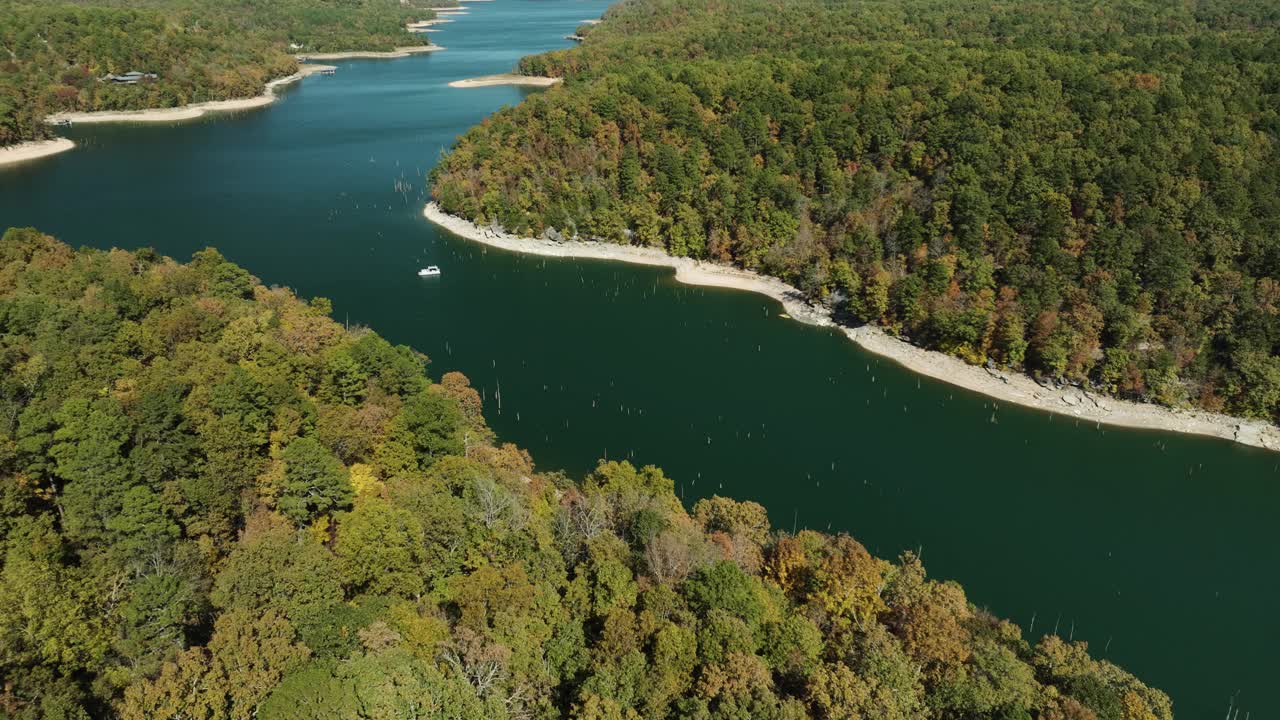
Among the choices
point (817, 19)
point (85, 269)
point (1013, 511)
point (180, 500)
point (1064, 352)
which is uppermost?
point (817, 19)

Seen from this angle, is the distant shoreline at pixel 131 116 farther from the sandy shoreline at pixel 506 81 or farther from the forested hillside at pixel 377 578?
the forested hillside at pixel 377 578

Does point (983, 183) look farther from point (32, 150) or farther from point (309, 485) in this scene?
point (32, 150)

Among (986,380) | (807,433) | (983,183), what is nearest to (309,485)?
(807,433)

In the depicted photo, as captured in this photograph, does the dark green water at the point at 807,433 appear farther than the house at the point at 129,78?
No

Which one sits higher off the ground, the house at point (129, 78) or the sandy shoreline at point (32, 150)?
the house at point (129, 78)

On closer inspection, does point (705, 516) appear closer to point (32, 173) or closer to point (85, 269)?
point (85, 269)

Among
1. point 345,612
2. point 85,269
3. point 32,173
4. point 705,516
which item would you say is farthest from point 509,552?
point 32,173

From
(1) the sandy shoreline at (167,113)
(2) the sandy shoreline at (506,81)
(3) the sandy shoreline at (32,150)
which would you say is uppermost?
(2) the sandy shoreline at (506,81)

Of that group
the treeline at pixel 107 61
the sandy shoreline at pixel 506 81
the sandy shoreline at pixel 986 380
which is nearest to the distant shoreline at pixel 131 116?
the treeline at pixel 107 61
